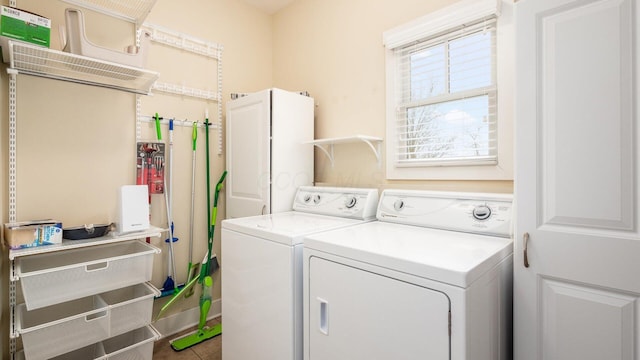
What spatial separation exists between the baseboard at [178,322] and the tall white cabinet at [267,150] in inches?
34.4

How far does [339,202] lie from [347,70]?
110 centimetres

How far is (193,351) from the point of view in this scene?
2246 millimetres

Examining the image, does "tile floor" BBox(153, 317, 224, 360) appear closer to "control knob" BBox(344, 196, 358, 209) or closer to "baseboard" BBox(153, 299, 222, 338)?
"baseboard" BBox(153, 299, 222, 338)

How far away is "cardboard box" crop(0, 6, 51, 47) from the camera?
1.48 m

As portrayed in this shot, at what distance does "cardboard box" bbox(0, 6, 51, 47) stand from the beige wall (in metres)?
1.81

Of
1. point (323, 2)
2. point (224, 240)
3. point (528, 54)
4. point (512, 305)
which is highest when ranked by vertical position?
point (323, 2)

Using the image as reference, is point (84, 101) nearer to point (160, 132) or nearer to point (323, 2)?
point (160, 132)

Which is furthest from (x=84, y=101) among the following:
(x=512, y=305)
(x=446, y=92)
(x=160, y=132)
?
(x=512, y=305)

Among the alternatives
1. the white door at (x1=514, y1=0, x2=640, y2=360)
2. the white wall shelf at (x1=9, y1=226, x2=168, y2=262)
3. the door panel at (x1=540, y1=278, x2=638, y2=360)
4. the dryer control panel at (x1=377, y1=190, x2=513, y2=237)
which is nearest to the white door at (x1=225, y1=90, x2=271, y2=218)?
the white wall shelf at (x1=9, y1=226, x2=168, y2=262)

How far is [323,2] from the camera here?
2676 millimetres

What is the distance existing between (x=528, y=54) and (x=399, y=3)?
1.27m

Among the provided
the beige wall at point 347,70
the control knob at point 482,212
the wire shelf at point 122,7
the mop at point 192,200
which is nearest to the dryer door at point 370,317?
the control knob at point 482,212

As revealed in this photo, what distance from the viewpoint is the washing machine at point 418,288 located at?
100 cm

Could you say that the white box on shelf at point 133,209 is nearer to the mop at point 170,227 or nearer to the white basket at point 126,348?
the mop at point 170,227
